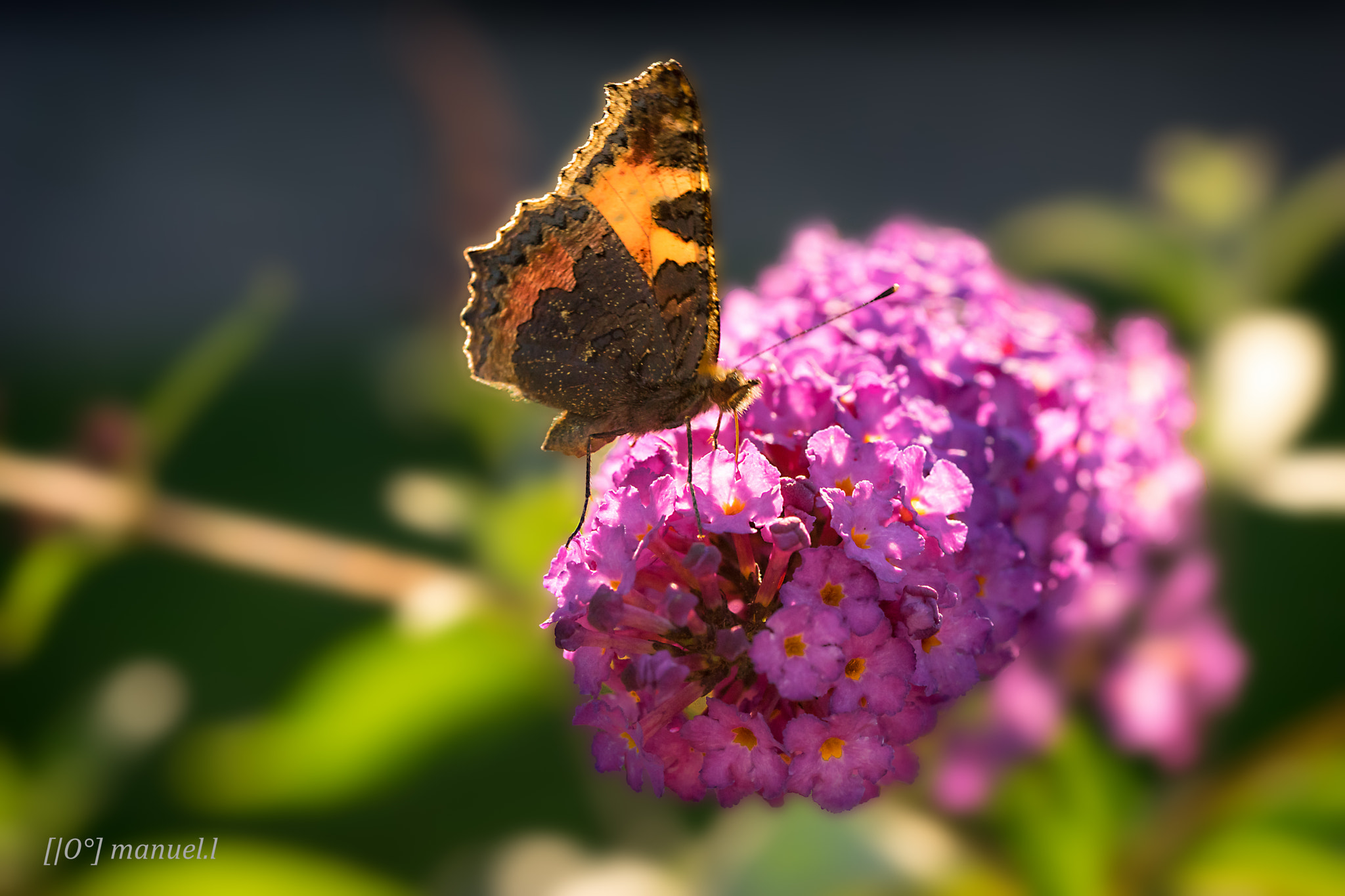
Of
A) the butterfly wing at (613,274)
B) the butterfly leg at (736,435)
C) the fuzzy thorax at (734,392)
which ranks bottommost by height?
the butterfly leg at (736,435)

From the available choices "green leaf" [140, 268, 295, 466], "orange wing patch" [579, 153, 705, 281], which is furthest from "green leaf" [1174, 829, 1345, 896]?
"green leaf" [140, 268, 295, 466]

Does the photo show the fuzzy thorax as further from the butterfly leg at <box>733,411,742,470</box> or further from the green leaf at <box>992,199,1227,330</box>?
the green leaf at <box>992,199,1227,330</box>

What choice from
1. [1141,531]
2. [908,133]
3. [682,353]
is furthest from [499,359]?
[908,133]

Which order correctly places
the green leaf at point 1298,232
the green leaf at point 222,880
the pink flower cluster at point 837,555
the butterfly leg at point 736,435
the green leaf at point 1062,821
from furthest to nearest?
the green leaf at point 1298,232
the green leaf at point 222,880
the green leaf at point 1062,821
the butterfly leg at point 736,435
the pink flower cluster at point 837,555

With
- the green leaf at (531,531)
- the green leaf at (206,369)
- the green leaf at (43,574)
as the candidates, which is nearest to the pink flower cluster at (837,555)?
the green leaf at (531,531)

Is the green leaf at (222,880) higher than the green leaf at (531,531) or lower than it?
lower

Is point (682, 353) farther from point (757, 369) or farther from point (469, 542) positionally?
point (469, 542)

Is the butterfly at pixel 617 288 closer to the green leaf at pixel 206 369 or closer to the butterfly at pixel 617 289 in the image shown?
the butterfly at pixel 617 289

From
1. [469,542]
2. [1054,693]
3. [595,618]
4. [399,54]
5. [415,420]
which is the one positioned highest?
[399,54]
